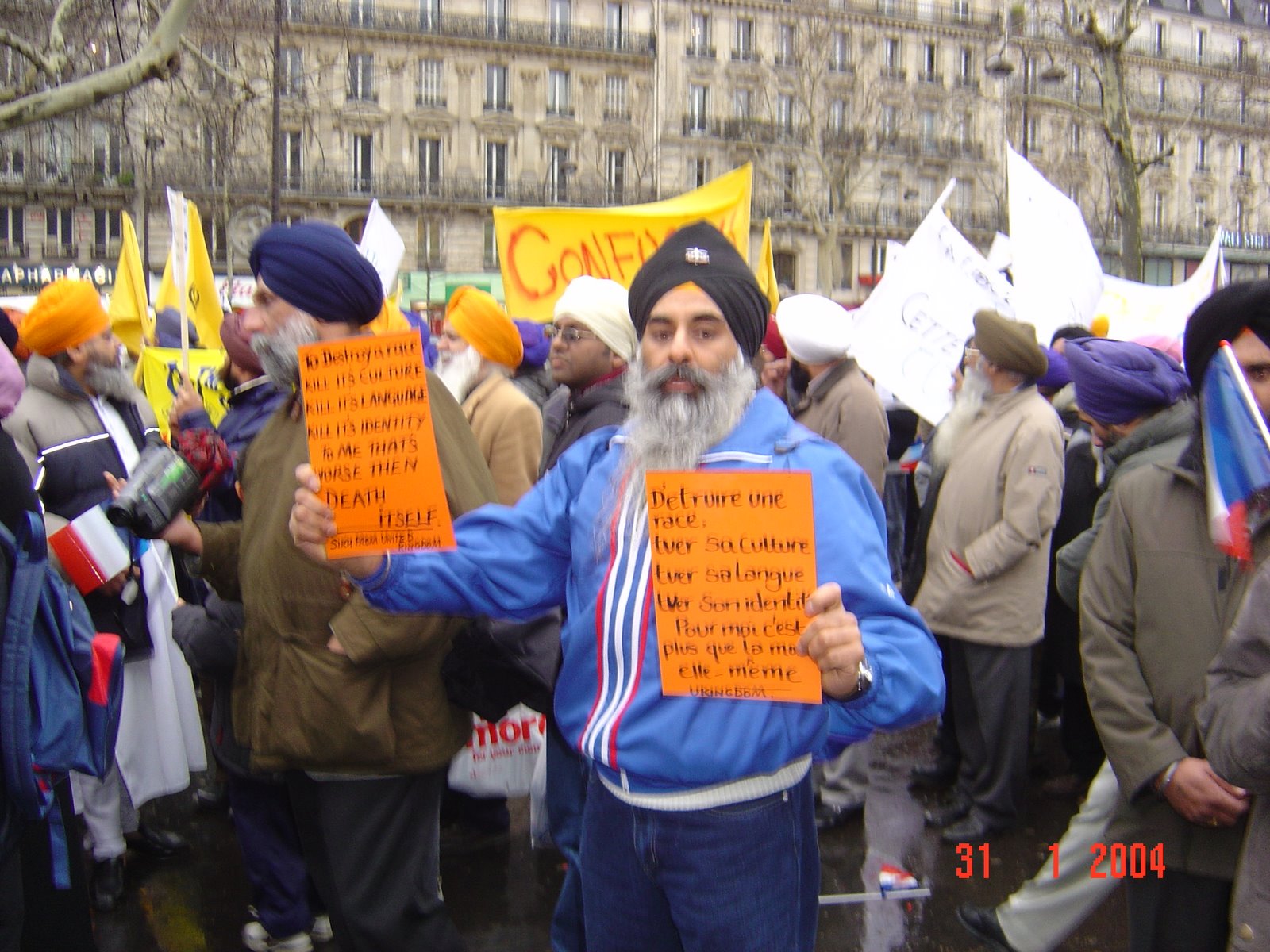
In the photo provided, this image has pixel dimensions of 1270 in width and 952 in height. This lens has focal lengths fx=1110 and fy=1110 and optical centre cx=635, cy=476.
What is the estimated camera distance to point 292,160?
40.8 metres

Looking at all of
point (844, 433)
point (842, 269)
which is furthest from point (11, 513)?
point (842, 269)

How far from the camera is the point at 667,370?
2.17 metres

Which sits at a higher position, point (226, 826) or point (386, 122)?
point (386, 122)

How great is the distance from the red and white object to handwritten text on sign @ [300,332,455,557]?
60.2 inches

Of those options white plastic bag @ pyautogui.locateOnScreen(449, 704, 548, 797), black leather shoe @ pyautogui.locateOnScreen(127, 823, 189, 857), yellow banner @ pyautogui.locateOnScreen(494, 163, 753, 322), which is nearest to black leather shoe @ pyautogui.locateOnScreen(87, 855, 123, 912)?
black leather shoe @ pyautogui.locateOnScreen(127, 823, 189, 857)

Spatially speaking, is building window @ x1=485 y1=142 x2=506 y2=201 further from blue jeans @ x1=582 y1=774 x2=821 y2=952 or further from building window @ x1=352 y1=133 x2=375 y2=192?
blue jeans @ x1=582 y1=774 x2=821 y2=952

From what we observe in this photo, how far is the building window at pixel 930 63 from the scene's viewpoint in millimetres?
45875

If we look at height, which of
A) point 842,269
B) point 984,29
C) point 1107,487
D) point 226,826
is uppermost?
point 984,29

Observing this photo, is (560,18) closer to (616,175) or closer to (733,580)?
(616,175)

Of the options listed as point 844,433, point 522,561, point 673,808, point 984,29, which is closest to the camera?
point 673,808

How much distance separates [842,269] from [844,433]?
146ft

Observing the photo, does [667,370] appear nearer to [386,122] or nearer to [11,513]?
[11,513]

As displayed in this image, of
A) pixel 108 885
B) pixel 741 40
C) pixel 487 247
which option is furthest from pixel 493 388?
pixel 741 40

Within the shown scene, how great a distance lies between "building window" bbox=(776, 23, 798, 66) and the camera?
1653 inches
